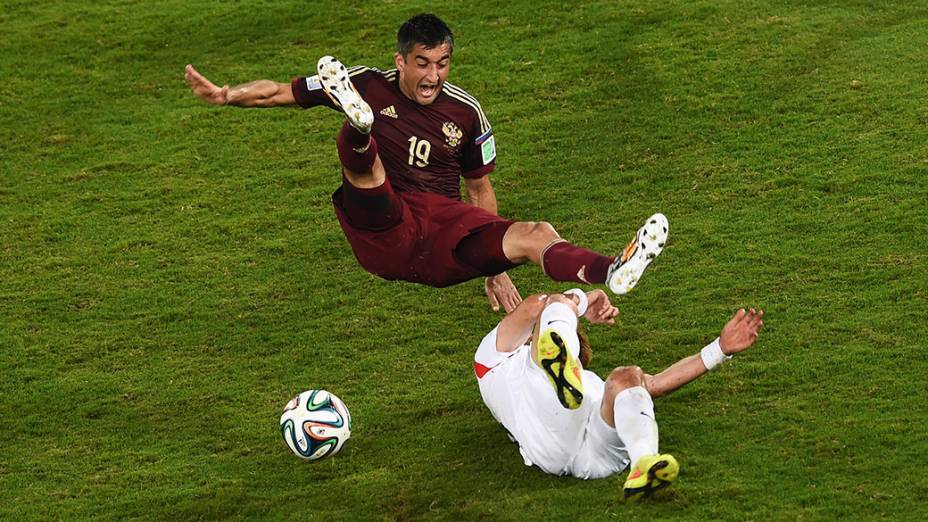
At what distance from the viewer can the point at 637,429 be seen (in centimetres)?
695

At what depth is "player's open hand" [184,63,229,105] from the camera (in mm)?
8078

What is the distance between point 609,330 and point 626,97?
4402mm

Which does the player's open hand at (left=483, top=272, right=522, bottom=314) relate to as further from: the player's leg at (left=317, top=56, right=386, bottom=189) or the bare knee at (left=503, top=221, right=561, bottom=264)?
the player's leg at (left=317, top=56, right=386, bottom=189)

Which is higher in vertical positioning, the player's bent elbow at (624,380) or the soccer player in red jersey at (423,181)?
the soccer player in red jersey at (423,181)

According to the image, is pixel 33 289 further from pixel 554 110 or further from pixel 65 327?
pixel 554 110

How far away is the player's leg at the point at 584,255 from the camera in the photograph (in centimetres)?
707

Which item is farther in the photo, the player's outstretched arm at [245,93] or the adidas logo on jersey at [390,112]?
the adidas logo on jersey at [390,112]

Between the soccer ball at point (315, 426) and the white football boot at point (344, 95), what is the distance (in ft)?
5.60

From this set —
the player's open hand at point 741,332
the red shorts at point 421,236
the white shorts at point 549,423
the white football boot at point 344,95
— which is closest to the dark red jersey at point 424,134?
the red shorts at point 421,236

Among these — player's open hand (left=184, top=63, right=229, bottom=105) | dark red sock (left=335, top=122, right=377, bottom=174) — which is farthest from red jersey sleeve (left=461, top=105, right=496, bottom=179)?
player's open hand (left=184, top=63, right=229, bottom=105)

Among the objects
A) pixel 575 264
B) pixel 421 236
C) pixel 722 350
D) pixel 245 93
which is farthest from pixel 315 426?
pixel 722 350

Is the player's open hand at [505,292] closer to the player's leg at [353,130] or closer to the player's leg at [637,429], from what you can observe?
the player's leg at [353,130]

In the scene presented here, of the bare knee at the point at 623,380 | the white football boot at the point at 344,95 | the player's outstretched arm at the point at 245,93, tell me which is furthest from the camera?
the player's outstretched arm at the point at 245,93

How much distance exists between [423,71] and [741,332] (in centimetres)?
271
